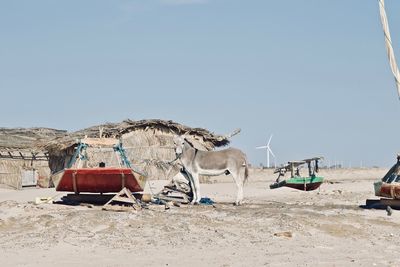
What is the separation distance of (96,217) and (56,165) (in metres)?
23.4

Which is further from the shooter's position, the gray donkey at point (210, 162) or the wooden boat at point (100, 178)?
the gray donkey at point (210, 162)

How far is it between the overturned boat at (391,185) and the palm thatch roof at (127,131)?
17028 mm

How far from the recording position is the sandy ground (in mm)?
11180

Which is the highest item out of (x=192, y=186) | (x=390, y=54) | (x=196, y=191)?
(x=390, y=54)

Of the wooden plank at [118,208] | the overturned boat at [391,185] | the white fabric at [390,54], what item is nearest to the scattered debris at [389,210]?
the overturned boat at [391,185]

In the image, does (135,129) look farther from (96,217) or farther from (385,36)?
(385,36)

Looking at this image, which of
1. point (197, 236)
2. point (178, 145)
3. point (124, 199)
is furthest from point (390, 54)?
point (178, 145)

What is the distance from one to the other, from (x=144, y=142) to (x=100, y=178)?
17.2m

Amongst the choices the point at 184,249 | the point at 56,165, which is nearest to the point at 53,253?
the point at 184,249

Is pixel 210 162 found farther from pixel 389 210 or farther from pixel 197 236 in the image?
pixel 197 236

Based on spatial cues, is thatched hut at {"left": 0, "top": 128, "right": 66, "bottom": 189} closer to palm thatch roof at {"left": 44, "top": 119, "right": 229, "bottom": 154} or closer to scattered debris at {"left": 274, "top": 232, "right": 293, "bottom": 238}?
palm thatch roof at {"left": 44, "top": 119, "right": 229, "bottom": 154}

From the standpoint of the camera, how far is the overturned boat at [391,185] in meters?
17.8

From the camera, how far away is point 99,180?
18.5 m

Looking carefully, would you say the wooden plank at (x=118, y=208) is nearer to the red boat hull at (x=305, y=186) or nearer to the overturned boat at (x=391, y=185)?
the overturned boat at (x=391, y=185)
